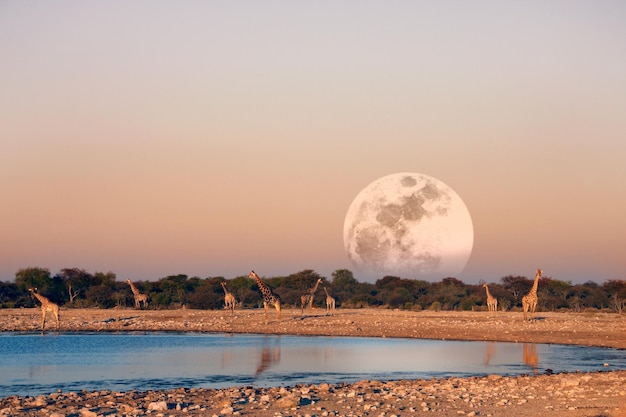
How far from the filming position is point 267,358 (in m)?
30.1

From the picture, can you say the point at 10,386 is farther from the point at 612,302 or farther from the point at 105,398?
the point at 612,302

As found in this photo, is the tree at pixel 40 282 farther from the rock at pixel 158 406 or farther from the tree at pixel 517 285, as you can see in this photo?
the rock at pixel 158 406

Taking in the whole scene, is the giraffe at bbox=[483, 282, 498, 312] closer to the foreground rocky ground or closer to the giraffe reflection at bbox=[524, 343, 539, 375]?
the giraffe reflection at bbox=[524, 343, 539, 375]

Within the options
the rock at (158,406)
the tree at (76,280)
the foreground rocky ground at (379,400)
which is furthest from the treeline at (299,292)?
the rock at (158,406)

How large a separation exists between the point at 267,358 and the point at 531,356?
9.88 meters

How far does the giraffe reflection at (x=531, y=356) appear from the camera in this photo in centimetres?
2806

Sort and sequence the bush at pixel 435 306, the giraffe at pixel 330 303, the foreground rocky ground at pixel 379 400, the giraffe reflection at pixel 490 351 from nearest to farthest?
the foreground rocky ground at pixel 379 400
the giraffe reflection at pixel 490 351
the giraffe at pixel 330 303
the bush at pixel 435 306

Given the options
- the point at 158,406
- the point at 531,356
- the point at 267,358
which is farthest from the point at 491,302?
the point at 158,406

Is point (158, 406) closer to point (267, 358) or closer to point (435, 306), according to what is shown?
point (267, 358)

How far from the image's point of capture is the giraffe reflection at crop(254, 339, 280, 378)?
1051 inches

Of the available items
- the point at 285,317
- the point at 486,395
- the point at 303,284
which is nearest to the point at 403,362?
the point at 486,395

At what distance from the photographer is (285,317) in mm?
50812

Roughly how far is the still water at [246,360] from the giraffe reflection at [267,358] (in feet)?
Result: 0.10

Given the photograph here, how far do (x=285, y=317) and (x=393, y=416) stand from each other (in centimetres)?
3483
